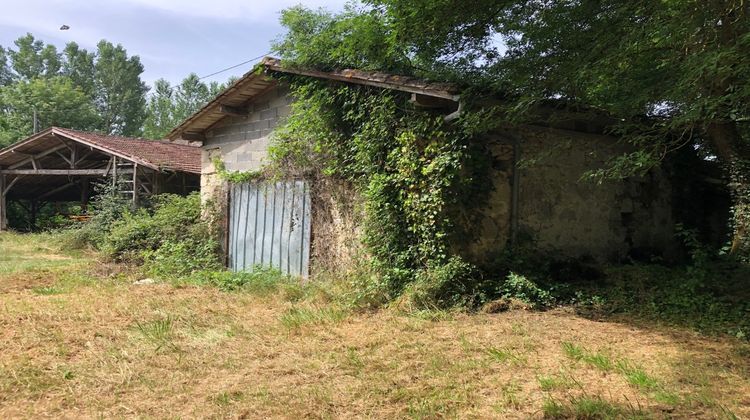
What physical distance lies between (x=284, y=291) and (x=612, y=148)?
5631 mm

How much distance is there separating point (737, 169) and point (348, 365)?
243 inches

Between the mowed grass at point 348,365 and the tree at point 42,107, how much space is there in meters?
32.4

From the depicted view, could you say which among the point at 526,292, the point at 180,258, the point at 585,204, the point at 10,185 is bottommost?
the point at 180,258

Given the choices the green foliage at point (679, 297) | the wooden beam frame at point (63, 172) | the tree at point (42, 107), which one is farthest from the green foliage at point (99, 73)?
the green foliage at point (679, 297)

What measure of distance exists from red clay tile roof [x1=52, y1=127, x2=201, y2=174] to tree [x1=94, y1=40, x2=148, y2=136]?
31882mm

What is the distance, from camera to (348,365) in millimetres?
4266

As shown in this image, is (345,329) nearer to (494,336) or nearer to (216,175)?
(494,336)

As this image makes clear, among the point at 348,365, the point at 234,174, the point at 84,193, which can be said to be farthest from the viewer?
the point at 84,193

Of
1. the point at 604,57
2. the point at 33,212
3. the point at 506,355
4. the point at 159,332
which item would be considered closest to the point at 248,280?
the point at 159,332

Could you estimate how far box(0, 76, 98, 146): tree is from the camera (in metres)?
32.8

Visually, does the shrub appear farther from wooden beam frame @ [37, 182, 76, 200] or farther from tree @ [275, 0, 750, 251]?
wooden beam frame @ [37, 182, 76, 200]

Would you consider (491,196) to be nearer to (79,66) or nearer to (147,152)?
(147,152)

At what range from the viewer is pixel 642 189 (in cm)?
871

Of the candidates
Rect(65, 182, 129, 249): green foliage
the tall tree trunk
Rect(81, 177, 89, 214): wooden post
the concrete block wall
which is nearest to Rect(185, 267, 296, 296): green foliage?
the concrete block wall
